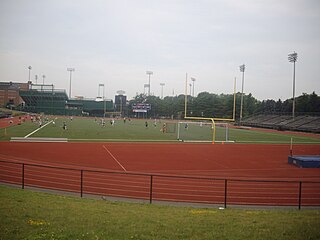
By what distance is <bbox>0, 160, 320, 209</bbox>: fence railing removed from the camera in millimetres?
12297

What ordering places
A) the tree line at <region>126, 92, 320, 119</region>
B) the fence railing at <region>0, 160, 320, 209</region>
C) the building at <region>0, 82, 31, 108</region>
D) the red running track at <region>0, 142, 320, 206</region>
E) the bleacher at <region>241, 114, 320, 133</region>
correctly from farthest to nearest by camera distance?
1. the building at <region>0, 82, 31, 108</region>
2. the tree line at <region>126, 92, 320, 119</region>
3. the bleacher at <region>241, 114, 320, 133</region>
4. the red running track at <region>0, 142, 320, 206</region>
5. the fence railing at <region>0, 160, 320, 209</region>

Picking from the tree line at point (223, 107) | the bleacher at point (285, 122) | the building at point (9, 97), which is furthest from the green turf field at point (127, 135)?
the building at point (9, 97)

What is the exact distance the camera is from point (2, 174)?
1480 cm

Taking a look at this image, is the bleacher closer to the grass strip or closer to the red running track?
the red running track

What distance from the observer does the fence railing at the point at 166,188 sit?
1230cm

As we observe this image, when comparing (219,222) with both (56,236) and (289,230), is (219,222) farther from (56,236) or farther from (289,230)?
(56,236)

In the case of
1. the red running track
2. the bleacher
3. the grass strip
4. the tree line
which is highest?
the tree line

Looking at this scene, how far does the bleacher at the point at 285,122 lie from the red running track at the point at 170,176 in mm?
42878

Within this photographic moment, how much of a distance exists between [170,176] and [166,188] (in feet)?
11.8

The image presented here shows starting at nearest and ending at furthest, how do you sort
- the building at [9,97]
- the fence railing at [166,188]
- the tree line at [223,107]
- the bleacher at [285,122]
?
the fence railing at [166,188] → the bleacher at [285,122] → the tree line at [223,107] → the building at [9,97]

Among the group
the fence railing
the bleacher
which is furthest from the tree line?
the fence railing

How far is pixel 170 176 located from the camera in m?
10.4

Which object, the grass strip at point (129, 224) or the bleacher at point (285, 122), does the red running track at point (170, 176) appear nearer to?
the grass strip at point (129, 224)

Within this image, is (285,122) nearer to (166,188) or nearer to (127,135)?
(127,135)
